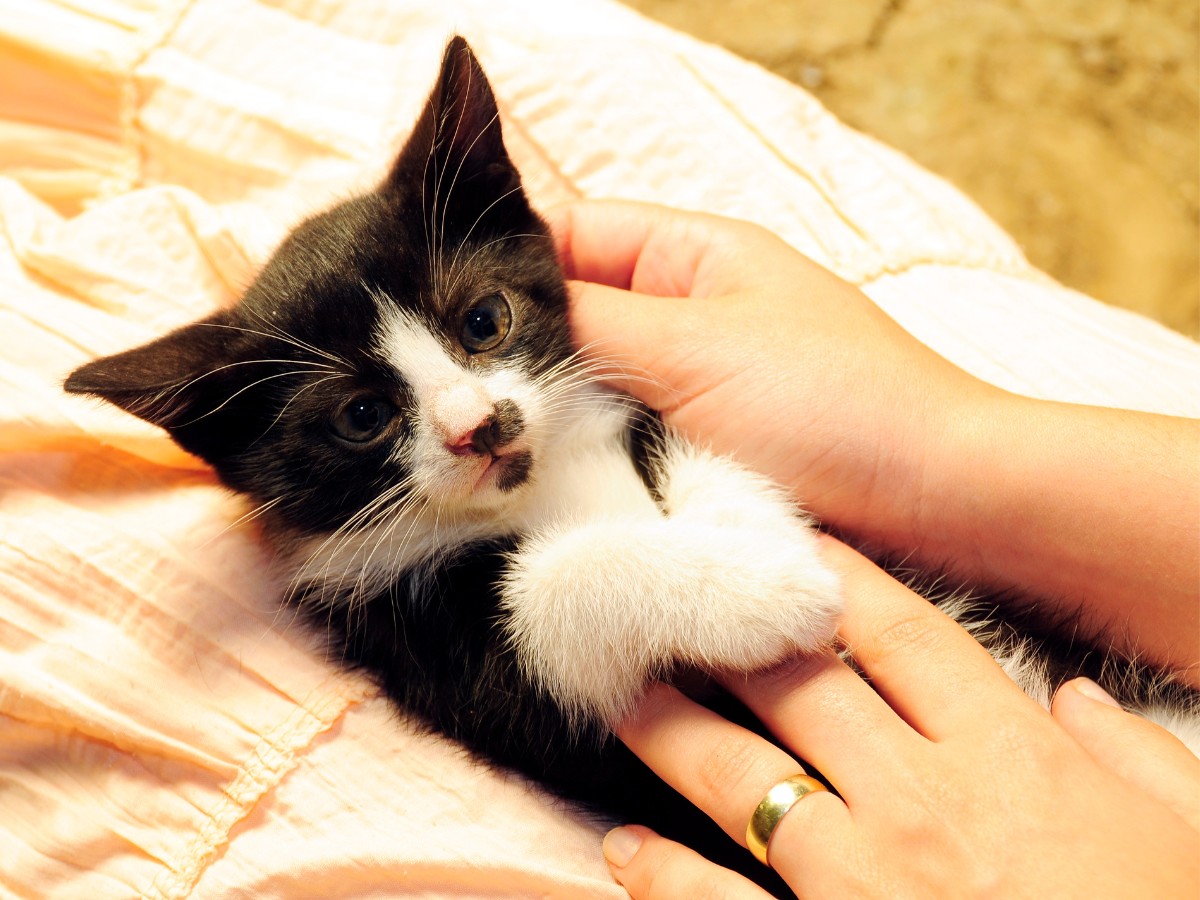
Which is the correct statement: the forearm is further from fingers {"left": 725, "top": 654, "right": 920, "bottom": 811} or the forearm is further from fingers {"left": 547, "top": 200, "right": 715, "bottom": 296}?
fingers {"left": 547, "top": 200, "right": 715, "bottom": 296}

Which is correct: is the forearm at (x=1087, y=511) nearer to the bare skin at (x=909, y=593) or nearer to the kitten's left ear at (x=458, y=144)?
the bare skin at (x=909, y=593)

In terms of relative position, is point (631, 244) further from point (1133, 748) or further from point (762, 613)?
point (1133, 748)

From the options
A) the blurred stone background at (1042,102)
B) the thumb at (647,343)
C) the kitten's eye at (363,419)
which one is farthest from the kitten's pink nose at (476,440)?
the blurred stone background at (1042,102)

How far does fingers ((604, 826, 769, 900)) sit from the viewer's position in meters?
1.09

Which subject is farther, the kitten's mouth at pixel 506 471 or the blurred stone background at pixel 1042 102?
the blurred stone background at pixel 1042 102

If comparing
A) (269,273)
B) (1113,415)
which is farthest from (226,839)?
(1113,415)

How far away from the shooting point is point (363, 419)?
129 cm

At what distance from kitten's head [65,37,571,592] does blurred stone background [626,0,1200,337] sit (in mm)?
2392

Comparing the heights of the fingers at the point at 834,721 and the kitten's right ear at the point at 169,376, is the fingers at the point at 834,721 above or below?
below

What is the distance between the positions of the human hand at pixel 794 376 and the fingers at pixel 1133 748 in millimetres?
328

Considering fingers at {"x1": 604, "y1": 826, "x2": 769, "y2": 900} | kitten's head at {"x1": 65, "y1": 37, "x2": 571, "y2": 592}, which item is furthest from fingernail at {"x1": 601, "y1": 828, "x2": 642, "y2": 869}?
kitten's head at {"x1": 65, "y1": 37, "x2": 571, "y2": 592}

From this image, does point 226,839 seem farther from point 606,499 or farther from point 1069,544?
point 1069,544

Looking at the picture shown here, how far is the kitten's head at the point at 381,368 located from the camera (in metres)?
1.25

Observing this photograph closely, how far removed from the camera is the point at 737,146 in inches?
70.9
